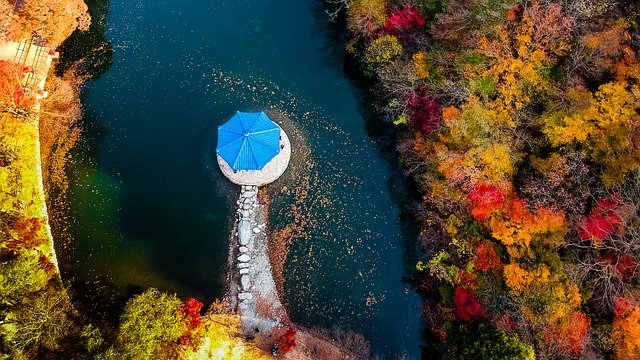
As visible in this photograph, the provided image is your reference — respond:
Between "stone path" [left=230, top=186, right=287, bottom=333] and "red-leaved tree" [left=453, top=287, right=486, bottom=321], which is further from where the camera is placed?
"stone path" [left=230, top=186, right=287, bottom=333]

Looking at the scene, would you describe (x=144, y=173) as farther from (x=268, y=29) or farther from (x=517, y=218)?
(x=517, y=218)

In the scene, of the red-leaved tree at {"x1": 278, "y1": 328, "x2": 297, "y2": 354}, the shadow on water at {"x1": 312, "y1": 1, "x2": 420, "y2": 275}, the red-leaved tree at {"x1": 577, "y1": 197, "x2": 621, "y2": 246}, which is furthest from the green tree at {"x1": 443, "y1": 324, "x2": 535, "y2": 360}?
the red-leaved tree at {"x1": 278, "y1": 328, "x2": 297, "y2": 354}

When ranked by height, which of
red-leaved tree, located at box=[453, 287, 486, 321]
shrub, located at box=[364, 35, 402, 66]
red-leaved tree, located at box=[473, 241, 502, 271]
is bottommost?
red-leaved tree, located at box=[453, 287, 486, 321]

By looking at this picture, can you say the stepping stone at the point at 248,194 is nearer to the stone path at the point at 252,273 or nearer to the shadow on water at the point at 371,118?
the stone path at the point at 252,273

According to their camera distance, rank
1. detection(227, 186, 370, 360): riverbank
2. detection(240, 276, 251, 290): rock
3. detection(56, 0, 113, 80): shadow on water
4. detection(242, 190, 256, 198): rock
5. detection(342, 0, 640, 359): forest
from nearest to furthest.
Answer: detection(342, 0, 640, 359): forest < detection(227, 186, 370, 360): riverbank < detection(240, 276, 251, 290): rock < detection(242, 190, 256, 198): rock < detection(56, 0, 113, 80): shadow on water

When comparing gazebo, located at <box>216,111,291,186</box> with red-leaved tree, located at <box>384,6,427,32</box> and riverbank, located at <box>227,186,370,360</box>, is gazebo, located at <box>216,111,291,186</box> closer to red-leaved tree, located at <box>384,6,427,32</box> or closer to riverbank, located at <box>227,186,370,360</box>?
riverbank, located at <box>227,186,370,360</box>

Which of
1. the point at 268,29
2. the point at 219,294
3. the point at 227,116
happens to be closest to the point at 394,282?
the point at 219,294

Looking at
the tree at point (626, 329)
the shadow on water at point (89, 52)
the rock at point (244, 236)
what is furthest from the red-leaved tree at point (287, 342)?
the shadow on water at point (89, 52)

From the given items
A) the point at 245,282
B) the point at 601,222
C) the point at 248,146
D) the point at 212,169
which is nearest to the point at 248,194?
the point at 212,169

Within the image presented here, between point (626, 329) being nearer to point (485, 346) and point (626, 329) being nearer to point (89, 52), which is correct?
point (485, 346)
